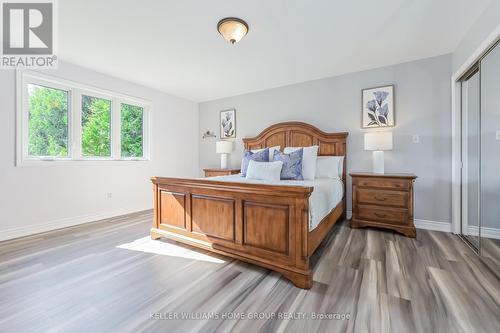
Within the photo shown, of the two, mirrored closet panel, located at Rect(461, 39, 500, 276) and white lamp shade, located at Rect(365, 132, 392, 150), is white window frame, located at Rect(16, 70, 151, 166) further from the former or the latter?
mirrored closet panel, located at Rect(461, 39, 500, 276)

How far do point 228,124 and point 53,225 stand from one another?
Answer: 3.42m

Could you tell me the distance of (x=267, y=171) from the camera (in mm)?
3029

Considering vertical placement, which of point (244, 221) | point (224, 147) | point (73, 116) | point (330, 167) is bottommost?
point (244, 221)

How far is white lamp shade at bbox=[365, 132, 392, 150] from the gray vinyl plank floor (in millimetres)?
1267

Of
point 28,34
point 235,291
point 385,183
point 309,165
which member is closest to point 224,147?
point 309,165

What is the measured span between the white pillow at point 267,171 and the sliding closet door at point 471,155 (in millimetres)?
2204

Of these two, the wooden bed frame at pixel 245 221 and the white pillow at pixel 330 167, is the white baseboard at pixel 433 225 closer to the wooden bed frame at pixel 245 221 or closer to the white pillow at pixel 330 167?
the white pillow at pixel 330 167

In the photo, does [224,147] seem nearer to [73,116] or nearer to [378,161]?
[73,116]

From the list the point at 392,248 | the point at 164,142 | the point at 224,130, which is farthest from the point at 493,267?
the point at 164,142

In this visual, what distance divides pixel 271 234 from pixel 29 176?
3.34m

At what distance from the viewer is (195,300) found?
1.61 metres

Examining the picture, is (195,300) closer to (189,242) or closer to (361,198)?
(189,242)

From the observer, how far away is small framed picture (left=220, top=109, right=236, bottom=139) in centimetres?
490

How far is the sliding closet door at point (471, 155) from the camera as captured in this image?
8.20ft
